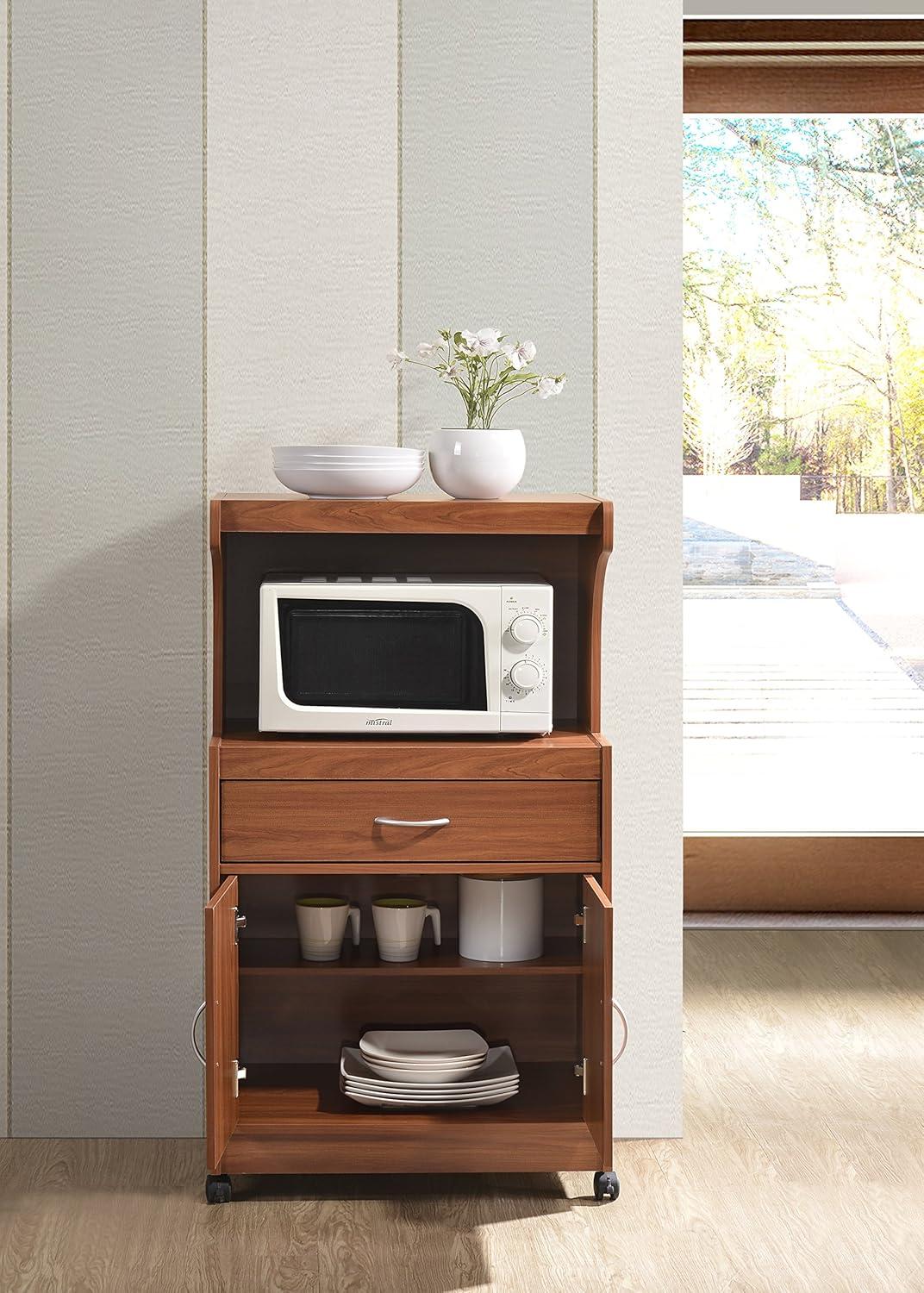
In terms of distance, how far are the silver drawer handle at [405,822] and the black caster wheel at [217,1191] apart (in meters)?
0.71

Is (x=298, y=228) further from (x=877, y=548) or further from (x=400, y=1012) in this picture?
(x=877, y=548)

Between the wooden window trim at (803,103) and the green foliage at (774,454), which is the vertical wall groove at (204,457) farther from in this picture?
the green foliage at (774,454)

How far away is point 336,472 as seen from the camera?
93.2 inches

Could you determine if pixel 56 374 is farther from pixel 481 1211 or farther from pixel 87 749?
pixel 481 1211

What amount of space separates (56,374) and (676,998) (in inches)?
66.9

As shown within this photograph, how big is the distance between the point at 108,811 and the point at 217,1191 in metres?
0.73

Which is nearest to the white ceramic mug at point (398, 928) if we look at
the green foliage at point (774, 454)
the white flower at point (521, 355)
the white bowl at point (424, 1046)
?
the white bowl at point (424, 1046)

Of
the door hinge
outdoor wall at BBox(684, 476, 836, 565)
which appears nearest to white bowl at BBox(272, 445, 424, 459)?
the door hinge

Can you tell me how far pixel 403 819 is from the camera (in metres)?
Answer: 2.33

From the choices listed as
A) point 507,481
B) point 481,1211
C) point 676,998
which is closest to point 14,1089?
point 481,1211

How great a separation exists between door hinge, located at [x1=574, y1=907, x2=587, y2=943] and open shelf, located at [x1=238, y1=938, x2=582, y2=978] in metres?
0.06

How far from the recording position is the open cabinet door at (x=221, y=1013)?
2.22 m

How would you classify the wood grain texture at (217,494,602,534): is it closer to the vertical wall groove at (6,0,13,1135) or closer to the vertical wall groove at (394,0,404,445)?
the vertical wall groove at (394,0,404,445)

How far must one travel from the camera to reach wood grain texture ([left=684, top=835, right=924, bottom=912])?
13.7 feet
